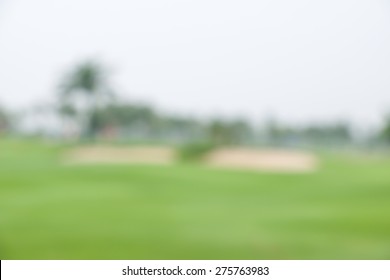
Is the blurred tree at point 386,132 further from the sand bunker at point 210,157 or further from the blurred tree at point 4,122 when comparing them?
the blurred tree at point 4,122

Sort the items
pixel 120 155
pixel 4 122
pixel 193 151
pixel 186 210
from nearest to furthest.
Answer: pixel 186 210
pixel 4 122
pixel 193 151
pixel 120 155

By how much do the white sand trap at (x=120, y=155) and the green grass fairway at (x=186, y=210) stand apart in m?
0.12

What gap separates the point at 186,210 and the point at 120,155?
744 mm

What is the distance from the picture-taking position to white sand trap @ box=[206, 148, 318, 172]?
2746mm

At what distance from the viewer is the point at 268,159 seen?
2.89 metres

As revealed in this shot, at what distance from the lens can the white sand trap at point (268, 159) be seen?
2.75 m

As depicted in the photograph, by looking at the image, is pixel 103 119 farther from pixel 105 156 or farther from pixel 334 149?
pixel 334 149

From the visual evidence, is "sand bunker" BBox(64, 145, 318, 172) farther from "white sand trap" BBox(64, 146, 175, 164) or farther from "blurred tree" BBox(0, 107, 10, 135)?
"blurred tree" BBox(0, 107, 10, 135)

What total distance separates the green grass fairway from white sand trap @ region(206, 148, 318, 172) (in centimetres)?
7

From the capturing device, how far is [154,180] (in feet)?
9.39

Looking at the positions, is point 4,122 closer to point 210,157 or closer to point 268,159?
point 210,157

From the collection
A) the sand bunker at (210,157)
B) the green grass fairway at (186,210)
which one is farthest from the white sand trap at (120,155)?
the green grass fairway at (186,210)

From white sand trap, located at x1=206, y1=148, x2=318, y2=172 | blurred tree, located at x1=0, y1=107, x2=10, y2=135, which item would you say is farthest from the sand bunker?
blurred tree, located at x1=0, y1=107, x2=10, y2=135

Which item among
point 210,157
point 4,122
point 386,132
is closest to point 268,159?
point 210,157
